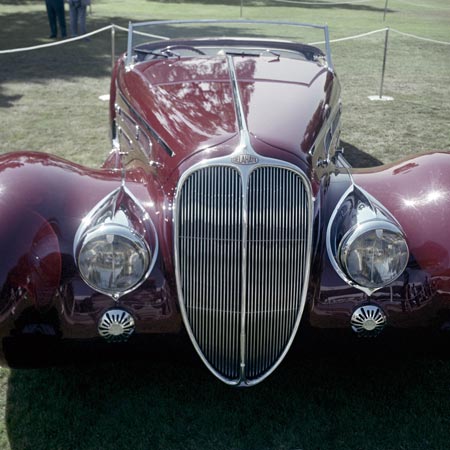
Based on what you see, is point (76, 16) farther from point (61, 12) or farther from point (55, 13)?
point (55, 13)

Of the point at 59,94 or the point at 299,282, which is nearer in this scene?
the point at 299,282

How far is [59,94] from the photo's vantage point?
9.28 metres

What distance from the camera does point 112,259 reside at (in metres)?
2.56

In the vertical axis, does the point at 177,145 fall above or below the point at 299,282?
above

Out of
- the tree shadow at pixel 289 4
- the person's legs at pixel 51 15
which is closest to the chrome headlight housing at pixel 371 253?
the person's legs at pixel 51 15

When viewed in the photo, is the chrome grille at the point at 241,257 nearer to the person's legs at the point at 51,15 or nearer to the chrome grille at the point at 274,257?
the chrome grille at the point at 274,257

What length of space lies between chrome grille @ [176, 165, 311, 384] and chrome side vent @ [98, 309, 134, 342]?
24cm

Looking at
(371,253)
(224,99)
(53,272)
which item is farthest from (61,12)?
(371,253)

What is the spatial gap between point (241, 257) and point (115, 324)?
24.4 inches

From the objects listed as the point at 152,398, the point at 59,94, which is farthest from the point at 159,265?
the point at 59,94

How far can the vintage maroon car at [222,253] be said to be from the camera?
259 cm

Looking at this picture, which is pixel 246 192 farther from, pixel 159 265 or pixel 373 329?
pixel 373 329

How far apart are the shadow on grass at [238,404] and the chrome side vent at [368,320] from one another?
8 centimetres

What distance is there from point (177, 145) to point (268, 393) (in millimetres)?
1335
